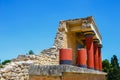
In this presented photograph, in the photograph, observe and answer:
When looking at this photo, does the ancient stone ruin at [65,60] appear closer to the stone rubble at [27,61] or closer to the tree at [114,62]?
the stone rubble at [27,61]

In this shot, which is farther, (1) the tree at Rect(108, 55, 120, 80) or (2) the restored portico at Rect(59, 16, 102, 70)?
(1) the tree at Rect(108, 55, 120, 80)

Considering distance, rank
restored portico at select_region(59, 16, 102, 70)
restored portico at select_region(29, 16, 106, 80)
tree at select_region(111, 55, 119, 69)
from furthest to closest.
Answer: tree at select_region(111, 55, 119, 69), restored portico at select_region(59, 16, 102, 70), restored portico at select_region(29, 16, 106, 80)

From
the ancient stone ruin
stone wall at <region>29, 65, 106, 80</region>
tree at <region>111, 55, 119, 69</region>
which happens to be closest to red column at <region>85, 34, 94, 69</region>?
the ancient stone ruin

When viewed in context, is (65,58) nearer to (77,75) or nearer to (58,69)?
(77,75)

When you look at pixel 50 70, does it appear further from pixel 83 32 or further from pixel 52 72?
pixel 83 32

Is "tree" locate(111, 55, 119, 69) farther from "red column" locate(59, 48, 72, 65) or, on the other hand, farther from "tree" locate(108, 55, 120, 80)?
"red column" locate(59, 48, 72, 65)

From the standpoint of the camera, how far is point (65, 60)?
6.45 meters

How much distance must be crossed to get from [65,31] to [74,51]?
2404 mm

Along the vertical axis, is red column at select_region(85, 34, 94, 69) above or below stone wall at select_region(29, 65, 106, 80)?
above

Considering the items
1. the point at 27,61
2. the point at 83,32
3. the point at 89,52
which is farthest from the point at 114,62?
the point at 27,61

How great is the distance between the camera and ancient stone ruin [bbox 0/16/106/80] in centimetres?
568

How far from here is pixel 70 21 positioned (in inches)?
576

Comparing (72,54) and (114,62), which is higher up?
(72,54)

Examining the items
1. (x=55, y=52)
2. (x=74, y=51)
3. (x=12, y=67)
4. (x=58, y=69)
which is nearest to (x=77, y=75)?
(x=58, y=69)
